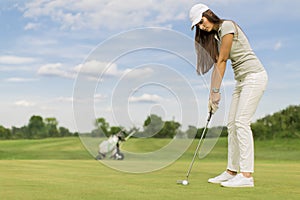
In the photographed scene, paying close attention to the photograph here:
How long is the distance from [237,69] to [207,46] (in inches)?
17.0

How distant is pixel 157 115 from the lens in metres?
8.56

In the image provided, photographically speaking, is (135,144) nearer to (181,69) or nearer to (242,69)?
(181,69)

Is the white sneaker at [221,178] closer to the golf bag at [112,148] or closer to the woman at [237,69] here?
the woman at [237,69]

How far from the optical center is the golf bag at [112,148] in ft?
30.6

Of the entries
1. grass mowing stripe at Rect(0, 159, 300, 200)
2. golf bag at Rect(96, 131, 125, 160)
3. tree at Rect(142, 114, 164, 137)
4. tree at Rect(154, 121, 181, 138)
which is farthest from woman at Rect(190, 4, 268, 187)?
golf bag at Rect(96, 131, 125, 160)

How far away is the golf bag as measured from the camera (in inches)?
368

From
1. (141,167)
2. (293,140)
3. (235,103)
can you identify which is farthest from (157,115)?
(293,140)

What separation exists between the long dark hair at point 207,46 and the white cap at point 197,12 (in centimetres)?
5

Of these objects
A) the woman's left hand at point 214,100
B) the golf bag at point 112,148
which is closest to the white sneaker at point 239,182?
the woman's left hand at point 214,100

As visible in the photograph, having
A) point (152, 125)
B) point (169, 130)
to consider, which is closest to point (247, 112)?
point (169, 130)

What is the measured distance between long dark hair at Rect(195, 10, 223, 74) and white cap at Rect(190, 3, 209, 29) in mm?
51

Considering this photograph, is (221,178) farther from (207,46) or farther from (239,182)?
(207,46)

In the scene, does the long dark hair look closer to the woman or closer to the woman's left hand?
the woman

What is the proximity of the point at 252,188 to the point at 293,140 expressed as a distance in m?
14.0
